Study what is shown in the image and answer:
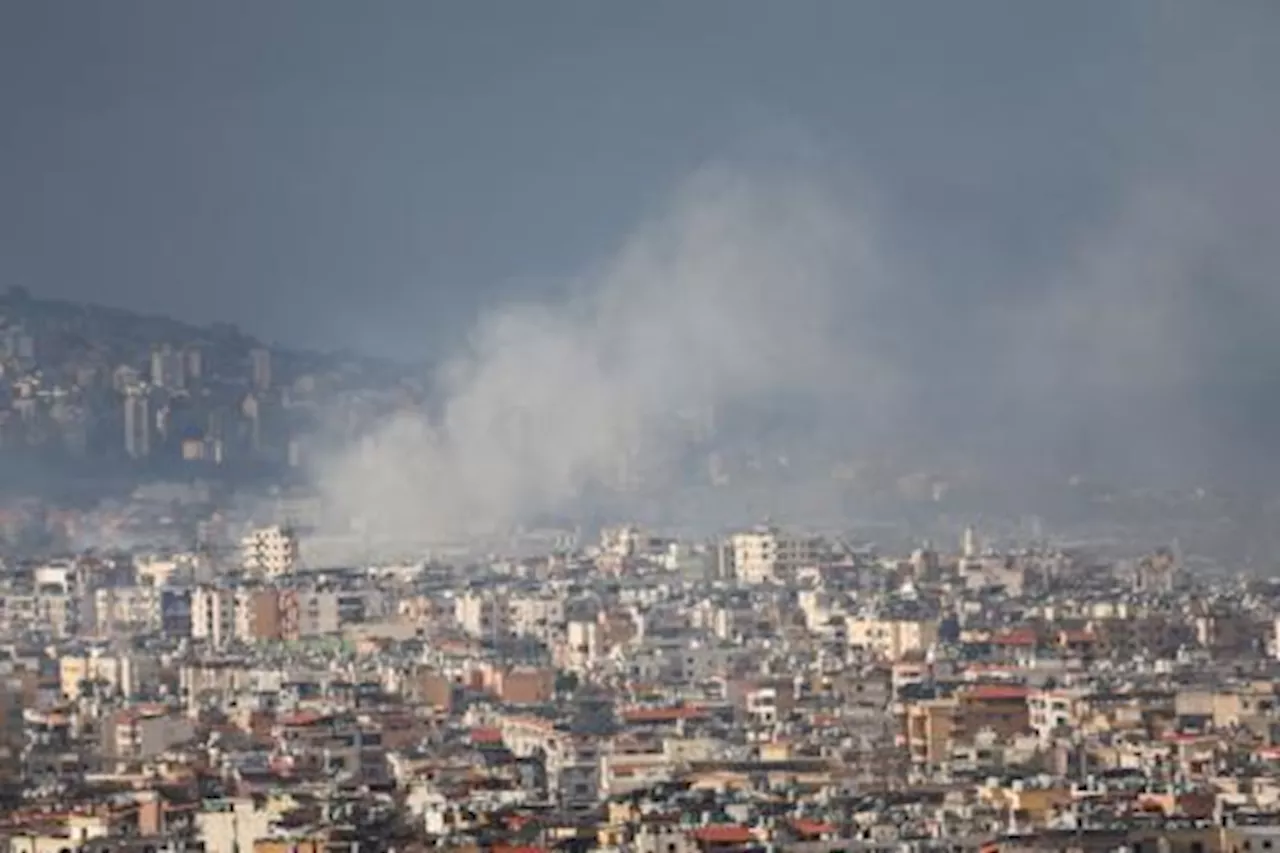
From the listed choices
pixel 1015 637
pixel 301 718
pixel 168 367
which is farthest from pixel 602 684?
pixel 168 367

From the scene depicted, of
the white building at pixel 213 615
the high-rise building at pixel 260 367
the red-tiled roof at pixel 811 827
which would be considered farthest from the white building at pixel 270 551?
the red-tiled roof at pixel 811 827

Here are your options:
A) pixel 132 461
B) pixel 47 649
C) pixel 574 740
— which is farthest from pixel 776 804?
pixel 132 461

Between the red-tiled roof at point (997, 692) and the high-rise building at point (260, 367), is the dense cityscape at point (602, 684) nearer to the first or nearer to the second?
the red-tiled roof at point (997, 692)

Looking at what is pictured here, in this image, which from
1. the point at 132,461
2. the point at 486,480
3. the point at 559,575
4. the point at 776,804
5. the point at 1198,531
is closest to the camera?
the point at 776,804

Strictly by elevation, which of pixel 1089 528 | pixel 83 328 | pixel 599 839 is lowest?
pixel 599 839

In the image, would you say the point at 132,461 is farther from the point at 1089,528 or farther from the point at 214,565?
the point at 1089,528

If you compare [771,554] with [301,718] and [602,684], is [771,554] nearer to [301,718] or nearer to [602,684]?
[602,684]
